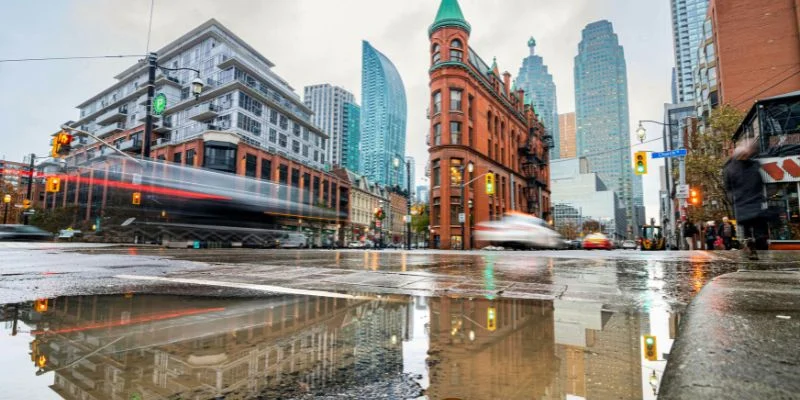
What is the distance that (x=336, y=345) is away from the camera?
2146mm

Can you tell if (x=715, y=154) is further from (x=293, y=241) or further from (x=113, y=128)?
(x=113, y=128)

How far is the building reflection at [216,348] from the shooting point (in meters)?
1.57

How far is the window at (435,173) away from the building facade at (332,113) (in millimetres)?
120729

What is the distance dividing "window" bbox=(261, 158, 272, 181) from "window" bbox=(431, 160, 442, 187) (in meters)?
27.0

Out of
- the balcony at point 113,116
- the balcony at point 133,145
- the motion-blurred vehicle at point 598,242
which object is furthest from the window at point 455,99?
the balcony at point 113,116

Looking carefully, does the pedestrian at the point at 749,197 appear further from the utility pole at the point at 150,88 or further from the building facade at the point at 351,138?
the building facade at the point at 351,138

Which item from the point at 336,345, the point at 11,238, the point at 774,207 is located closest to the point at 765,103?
the point at 774,207

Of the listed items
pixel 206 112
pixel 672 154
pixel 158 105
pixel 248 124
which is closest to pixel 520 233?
pixel 672 154

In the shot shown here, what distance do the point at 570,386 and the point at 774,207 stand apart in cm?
2557

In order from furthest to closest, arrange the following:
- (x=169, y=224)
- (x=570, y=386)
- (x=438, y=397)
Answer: (x=169, y=224) < (x=570, y=386) < (x=438, y=397)

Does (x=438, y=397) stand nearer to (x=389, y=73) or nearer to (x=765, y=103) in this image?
(x=765, y=103)

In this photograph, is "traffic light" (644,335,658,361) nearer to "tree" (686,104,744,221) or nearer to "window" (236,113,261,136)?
"tree" (686,104,744,221)

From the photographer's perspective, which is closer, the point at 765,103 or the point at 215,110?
the point at 765,103

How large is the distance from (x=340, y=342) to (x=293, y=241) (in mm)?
30260
